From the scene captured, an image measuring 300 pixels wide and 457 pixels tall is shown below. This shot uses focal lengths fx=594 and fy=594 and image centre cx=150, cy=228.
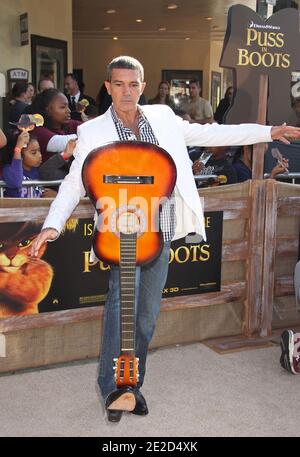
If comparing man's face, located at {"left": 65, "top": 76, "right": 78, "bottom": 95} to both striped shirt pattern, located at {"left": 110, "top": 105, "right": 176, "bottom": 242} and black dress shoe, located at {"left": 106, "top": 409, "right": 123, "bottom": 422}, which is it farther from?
black dress shoe, located at {"left": 106, "top": 409, "right": 123, "bottom": 422}

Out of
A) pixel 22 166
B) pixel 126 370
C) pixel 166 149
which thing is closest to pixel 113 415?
pixel 126 370

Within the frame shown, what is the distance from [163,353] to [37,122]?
1.60 m

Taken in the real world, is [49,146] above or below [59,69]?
below

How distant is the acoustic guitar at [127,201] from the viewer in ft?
8.30

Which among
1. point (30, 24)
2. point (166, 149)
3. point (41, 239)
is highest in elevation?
point (30, 24)

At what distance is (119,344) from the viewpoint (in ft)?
9.02

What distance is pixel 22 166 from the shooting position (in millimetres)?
3840

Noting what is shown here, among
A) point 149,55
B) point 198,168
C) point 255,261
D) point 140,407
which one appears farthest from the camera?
point 149,55

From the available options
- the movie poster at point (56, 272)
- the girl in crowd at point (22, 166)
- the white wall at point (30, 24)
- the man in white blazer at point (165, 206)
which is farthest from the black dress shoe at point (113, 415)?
the white wall at point (30, 24)

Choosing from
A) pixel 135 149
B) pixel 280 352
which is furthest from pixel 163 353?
pixel 135 149

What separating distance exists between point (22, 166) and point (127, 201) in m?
1.50

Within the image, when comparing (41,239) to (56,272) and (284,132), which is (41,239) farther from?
(284,132)

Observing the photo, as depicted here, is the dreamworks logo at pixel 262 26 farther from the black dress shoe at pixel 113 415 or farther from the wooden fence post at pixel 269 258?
the black dress shoe at pixel 113 415
